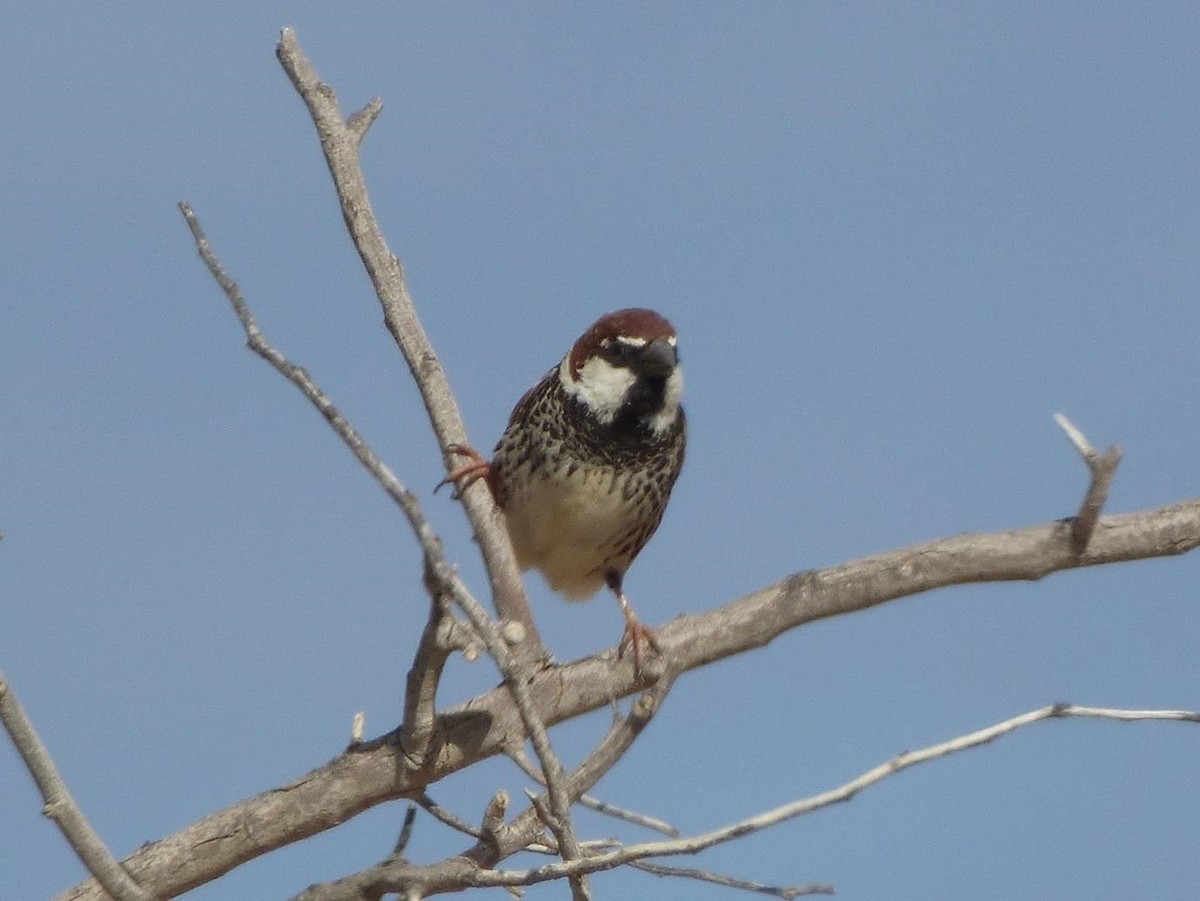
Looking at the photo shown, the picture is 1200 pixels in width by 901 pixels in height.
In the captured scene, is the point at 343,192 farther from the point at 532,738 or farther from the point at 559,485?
the point at 532,738

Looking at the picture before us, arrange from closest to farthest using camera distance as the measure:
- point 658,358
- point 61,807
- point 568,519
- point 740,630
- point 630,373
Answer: point 61,807 < point 740,630 < point 658,358 < point 630,373 < point 568,519

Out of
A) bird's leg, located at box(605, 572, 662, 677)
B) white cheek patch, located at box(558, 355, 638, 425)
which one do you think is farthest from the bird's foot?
white cheek patch, located at box(558, 355, 638, 425)

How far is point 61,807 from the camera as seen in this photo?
14.6 ft

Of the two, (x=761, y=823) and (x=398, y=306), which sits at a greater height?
(x=398, y=306)

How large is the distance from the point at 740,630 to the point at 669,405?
71.0 inches

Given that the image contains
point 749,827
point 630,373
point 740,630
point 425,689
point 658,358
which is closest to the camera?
point 749,827

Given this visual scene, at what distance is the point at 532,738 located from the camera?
4.00m

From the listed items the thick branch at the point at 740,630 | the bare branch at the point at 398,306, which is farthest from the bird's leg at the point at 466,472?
the thick branch at the point at 740,630

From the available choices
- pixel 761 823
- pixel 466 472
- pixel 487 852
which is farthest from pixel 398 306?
pixel 761 823

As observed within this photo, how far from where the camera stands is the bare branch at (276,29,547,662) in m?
5.70

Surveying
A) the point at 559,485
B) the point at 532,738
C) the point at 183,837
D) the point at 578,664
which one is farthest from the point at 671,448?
the point at 532,738

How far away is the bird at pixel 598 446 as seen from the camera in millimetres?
6871

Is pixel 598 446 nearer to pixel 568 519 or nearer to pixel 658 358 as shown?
pixel 568 519

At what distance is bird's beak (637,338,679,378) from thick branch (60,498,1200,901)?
1599mm
